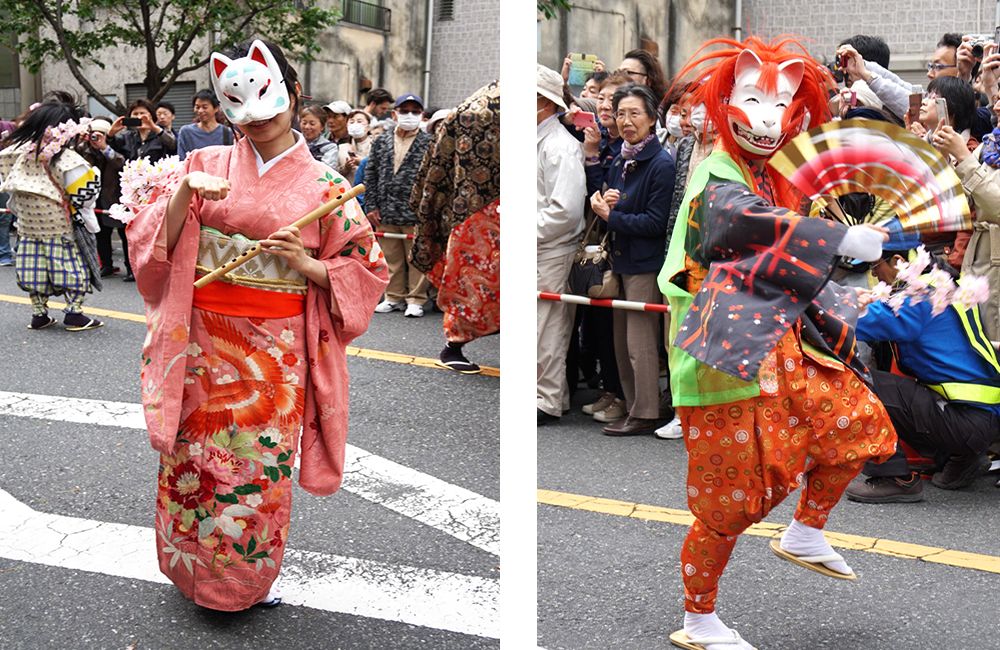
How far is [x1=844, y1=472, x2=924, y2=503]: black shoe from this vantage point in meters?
4.39

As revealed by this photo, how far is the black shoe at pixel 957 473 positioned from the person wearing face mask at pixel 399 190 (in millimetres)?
4408

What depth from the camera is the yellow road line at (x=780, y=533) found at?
12.3 ft

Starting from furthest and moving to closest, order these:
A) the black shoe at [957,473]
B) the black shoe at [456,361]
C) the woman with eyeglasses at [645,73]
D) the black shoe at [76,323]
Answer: the black shoe at [76,323], the black shoe at [456,361], the woman with eyeglasses at [645,73], the black shoe at [957,473]

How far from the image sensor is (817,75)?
3061 mm

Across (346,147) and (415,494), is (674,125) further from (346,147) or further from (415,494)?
(346,147)

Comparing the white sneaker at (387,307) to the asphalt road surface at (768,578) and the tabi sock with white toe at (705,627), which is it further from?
the tabi sock with white toe at (705,627)

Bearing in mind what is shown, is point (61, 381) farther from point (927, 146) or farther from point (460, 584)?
point (927, 146)

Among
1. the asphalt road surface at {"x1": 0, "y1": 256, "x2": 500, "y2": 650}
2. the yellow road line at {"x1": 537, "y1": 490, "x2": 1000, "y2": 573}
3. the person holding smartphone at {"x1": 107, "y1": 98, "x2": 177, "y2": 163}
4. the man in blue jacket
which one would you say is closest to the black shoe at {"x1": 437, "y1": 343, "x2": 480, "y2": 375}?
the asphalt road surface at {"x1": 0, "y1": 256, "x2": 500, "y2": 650}

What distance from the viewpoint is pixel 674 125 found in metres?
6.09

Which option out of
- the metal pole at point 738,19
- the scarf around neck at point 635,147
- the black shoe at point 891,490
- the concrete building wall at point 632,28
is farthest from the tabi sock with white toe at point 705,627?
the metal pole at point 738,19

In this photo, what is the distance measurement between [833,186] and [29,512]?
10.1ft

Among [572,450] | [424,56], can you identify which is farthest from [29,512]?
[424,56]

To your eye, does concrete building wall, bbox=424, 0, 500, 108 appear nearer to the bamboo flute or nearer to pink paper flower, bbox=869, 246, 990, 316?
the bamboo flute

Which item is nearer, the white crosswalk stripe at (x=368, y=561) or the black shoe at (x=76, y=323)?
the white crosswalk stripe at (x=368, y=561)
